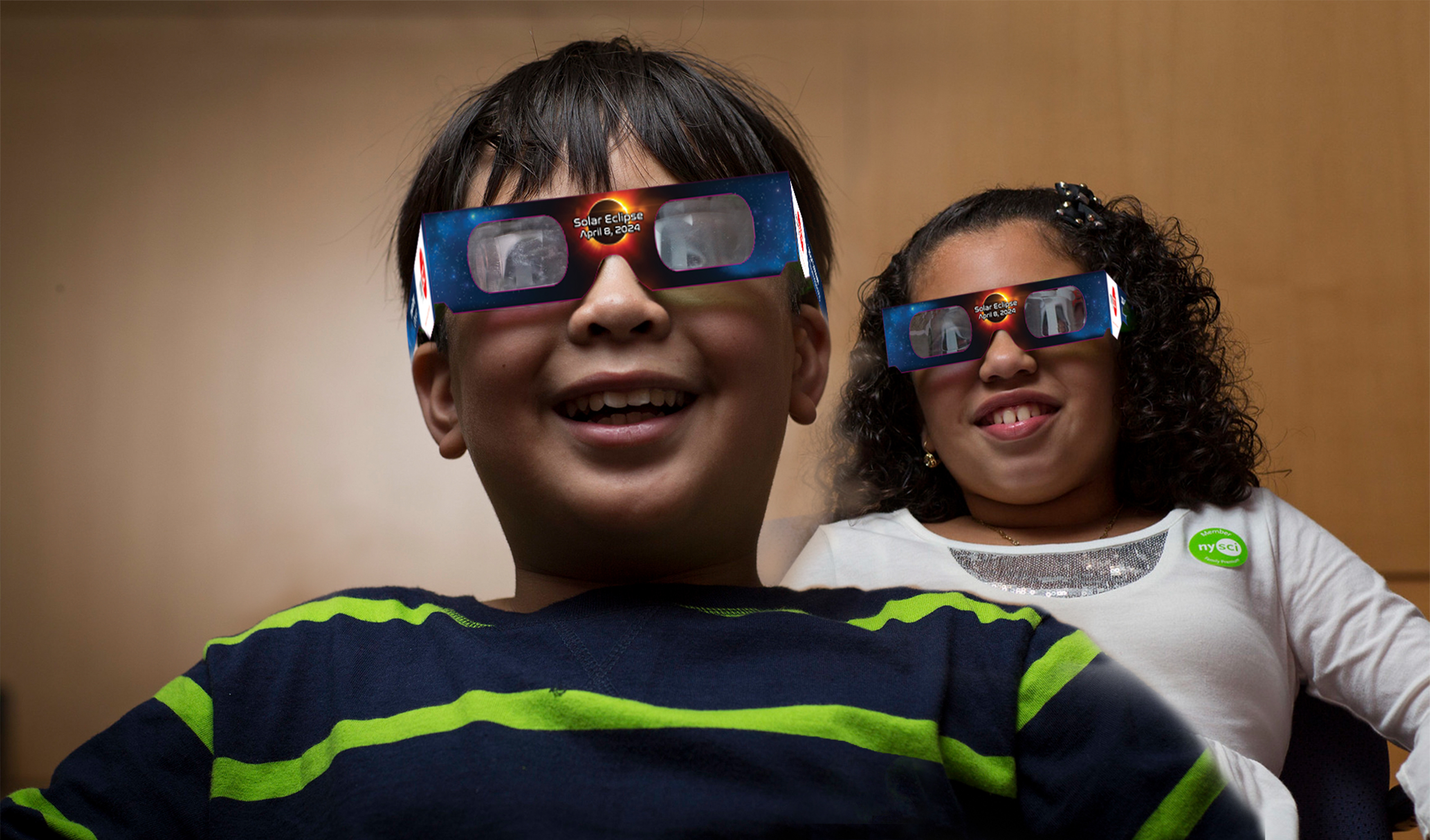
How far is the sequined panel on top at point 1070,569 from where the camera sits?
0.72 m

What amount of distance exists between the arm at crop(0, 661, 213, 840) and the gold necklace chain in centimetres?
59

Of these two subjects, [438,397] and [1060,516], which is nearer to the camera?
[438,397]

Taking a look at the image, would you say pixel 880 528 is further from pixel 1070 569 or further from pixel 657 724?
pixel 657 724

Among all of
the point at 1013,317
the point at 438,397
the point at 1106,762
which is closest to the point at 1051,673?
the point at 1106,762

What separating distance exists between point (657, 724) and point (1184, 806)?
25cm

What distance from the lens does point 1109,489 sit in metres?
0.82

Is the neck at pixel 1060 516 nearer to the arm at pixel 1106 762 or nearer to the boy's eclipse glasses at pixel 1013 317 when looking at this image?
the boy's eclipse glasses at pixel 1013 317

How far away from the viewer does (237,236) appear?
932 millimetres

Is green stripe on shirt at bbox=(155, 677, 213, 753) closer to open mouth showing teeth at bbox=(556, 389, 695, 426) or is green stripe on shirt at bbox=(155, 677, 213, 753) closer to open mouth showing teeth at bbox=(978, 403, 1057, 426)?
open mouth showing teeth at bbox=(556, 389, 695, 426)

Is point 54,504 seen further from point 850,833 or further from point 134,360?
point 850,833

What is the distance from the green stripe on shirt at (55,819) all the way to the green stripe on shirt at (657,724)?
0.35 ft

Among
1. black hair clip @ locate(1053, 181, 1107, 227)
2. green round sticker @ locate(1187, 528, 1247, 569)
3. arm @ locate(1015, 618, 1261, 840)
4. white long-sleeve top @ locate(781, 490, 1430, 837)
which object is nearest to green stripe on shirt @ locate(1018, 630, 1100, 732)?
arm @ locate(1015, 618, 1261, 840)

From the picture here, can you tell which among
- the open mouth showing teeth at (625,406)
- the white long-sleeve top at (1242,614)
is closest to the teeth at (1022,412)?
the white long-sleeve top at (1242,614)

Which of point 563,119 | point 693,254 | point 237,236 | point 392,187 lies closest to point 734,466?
point 693,254
